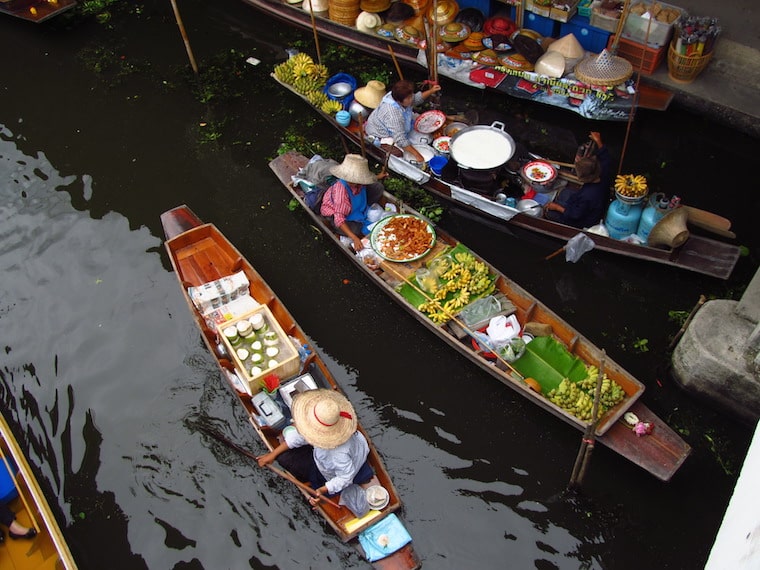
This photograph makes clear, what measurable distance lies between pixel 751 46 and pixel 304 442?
9734mm

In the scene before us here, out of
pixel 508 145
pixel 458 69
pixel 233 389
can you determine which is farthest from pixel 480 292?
pixel 458 69

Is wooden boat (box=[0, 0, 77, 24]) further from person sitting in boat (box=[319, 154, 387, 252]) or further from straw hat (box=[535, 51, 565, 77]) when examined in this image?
straw hat (box=[535, 51, 565, 77])

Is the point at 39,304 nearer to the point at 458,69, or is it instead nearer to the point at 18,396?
the point at 18,396

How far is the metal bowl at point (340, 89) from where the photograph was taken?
11.0 meters

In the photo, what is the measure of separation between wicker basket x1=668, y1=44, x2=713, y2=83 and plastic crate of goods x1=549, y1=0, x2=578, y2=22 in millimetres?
1750

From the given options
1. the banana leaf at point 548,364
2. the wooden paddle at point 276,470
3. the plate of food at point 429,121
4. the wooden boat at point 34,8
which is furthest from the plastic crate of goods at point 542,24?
the wooden boat at point 34,8

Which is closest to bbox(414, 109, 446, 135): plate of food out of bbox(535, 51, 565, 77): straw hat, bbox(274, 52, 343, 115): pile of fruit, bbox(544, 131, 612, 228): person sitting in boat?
bbox(274, 52, 343, 115): pile of fruit

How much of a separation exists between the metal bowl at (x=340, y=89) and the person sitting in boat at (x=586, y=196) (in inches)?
163

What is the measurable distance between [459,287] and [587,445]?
8.73ft

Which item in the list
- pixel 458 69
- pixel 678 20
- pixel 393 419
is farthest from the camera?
→ pixel 458 69

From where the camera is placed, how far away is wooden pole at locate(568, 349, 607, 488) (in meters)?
6.48

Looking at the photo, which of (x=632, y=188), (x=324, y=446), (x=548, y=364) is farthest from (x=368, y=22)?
(x=324, y=446)

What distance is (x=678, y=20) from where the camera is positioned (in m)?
10.5

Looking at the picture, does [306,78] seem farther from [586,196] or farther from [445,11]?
[586,196]
